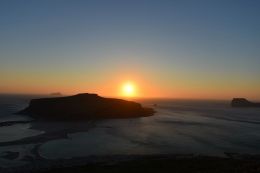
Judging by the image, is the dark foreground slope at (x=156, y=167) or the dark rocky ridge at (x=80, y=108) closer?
the dark foreground slope at (x=156, y=167)

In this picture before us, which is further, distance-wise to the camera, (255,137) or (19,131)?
(19,131)

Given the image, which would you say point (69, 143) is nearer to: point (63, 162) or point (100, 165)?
point (63, 162)

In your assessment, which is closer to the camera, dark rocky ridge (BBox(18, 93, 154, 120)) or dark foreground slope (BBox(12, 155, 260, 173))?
dark foreground slope (BBox(12, 155, 260, 173))

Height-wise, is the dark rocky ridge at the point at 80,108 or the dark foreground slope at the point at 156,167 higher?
the dark rocky ridge at the point at 80,108

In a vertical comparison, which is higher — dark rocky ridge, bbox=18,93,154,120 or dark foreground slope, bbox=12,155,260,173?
dark rocky ridge, bbox=18,93,154,120

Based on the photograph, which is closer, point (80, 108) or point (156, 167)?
point (156, 167)

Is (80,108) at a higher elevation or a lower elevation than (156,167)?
higher

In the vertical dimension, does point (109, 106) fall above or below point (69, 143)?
above

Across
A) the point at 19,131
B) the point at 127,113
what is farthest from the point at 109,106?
the point at 19,131
